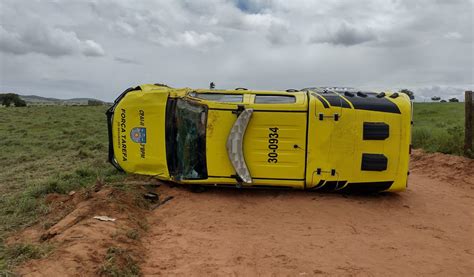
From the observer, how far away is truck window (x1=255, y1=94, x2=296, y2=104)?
617 centimetres

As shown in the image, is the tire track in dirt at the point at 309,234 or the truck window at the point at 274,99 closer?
the tire track in dirt at the point at 309,234

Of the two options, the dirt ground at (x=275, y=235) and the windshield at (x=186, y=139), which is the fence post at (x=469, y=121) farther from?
the windshield at (x=186, y=139)

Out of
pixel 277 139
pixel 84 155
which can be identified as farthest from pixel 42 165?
pixel 277 139

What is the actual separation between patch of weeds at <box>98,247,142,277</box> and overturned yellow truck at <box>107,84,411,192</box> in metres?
2.52

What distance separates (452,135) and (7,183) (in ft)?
33.2

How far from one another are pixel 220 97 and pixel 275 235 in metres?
2.45

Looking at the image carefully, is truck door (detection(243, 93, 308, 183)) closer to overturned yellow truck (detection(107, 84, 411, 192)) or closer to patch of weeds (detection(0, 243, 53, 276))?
overturned yellow truck (detection(107, 84, 411, 192))

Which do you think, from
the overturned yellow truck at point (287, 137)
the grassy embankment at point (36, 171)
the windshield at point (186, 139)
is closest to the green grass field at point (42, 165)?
the grassy embankment at point (36, 171)

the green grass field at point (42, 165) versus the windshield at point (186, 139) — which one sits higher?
the windshield at point (186, 139)

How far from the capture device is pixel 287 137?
610 cm

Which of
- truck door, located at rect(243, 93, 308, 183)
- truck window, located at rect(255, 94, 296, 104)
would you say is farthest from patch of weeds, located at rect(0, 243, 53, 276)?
truck window, located at rect(255, 94, 296, 104)

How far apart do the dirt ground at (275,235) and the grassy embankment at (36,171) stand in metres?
0.46

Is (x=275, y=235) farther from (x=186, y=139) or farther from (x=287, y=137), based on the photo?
(x=186, y=139)

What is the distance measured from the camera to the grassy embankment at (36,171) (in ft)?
16.2
